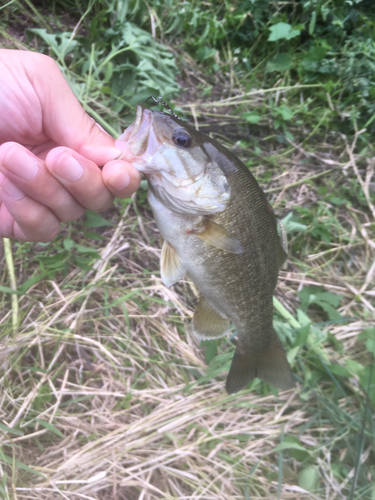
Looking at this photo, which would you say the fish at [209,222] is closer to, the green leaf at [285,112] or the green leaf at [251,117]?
the green leaf at [251,117]

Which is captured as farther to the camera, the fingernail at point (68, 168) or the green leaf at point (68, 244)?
the green leaf at point (68, 244)

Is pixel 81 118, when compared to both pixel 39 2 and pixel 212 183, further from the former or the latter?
pixel 39 2

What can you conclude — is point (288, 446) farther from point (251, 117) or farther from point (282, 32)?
point (282, 32)

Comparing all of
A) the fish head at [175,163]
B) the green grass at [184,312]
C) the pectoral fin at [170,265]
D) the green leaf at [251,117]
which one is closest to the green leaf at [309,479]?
the green grass at [184,312]

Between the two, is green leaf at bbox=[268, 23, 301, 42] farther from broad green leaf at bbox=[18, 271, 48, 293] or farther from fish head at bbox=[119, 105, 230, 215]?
broad green leaf at bbox=[18, 271, 48, 293]

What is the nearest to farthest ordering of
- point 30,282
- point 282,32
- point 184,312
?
point 30,282, point 184,312, point 282,32

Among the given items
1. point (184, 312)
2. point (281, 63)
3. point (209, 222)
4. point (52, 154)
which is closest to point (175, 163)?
point (209, 222)
